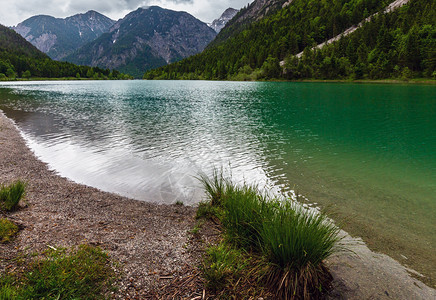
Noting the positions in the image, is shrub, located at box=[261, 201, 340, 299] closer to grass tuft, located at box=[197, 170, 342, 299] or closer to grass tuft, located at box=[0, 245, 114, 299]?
grass tuft, located at box=[197, 170, 342, 299]

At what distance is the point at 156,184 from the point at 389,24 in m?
209

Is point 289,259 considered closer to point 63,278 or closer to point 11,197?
point 63,278

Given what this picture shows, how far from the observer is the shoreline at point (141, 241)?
558 centimetres

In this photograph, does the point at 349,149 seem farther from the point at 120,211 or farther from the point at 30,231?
the point at 30,231

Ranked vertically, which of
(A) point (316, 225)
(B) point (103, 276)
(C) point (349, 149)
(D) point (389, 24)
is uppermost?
(D) point (389, 24)

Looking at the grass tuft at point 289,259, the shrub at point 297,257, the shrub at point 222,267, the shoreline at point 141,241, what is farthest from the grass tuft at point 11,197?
the shrub at point 297,257

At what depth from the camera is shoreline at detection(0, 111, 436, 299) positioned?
5582mm

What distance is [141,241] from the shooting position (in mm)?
6879

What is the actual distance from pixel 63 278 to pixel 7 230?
3.12 m

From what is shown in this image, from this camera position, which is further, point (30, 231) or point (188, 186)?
point (188, 186)

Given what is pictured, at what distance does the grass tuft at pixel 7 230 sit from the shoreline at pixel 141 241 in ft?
0.61

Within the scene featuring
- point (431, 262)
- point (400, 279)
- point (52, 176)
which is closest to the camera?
point (400, 279)

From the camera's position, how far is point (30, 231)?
6.62 meters

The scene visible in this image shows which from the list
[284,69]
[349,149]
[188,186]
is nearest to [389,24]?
[284,69]
